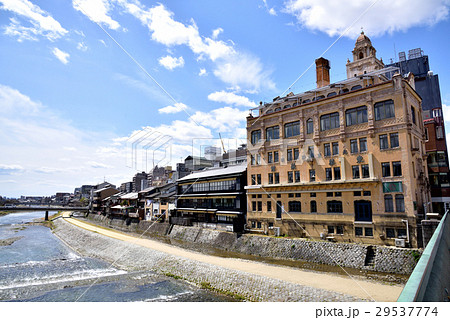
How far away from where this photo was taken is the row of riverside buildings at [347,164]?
31766 mm

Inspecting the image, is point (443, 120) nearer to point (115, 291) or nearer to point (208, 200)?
point (208, 200)

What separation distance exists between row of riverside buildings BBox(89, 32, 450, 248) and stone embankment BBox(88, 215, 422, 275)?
2.04 m

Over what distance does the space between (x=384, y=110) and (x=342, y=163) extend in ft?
27.6

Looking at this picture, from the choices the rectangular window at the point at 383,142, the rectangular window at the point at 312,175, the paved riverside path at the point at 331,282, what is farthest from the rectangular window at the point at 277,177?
the paved riverside path at the point at 331,282

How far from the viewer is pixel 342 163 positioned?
3597 cm

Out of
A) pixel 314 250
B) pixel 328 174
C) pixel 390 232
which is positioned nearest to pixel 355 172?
pixel 328 174

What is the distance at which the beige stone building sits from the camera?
31.5 metres

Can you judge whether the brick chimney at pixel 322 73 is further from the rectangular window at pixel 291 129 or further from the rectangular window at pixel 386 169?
the rectangular window at pixel 386 169

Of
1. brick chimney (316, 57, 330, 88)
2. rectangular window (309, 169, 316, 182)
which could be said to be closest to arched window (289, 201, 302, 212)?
rectangular window (309, 169, 316, 182)

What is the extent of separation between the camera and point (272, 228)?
41969 millimetres

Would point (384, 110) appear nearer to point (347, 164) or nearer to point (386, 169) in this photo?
point (386, 169)

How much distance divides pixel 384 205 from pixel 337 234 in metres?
7.14

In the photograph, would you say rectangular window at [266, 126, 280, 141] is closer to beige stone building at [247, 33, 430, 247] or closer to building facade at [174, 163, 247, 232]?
beige stone building at [247, 33, 430, 247]

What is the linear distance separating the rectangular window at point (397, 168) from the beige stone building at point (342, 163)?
102mm
